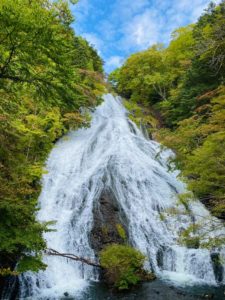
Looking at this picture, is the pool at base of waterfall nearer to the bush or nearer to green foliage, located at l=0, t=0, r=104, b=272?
the bush

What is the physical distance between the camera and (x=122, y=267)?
29.5 ft

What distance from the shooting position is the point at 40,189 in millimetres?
13125

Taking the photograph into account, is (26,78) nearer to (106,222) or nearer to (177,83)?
(106,222)

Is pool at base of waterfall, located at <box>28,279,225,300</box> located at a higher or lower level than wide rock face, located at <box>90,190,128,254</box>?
lower

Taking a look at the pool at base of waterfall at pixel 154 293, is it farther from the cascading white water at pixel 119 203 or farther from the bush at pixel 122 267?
the cascading white water at pixel 119 203

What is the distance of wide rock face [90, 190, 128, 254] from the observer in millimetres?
10641

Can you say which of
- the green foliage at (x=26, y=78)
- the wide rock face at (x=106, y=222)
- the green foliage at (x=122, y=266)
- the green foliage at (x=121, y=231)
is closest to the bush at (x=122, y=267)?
the green foliage at (x=122, y=266)

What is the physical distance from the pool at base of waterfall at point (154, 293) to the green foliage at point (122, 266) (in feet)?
0.87

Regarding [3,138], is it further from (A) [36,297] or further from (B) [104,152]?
(B) [104,152]

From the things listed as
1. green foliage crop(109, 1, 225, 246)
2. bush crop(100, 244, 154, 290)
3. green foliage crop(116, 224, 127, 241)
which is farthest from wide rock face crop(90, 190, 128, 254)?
green foliage crop(109, 1, 225, 246)

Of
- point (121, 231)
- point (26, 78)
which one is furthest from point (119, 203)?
point (26, 78)

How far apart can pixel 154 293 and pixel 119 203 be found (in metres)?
4.35

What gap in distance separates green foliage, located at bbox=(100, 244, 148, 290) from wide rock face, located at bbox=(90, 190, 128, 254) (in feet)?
3.32

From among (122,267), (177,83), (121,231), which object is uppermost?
(177,83)
